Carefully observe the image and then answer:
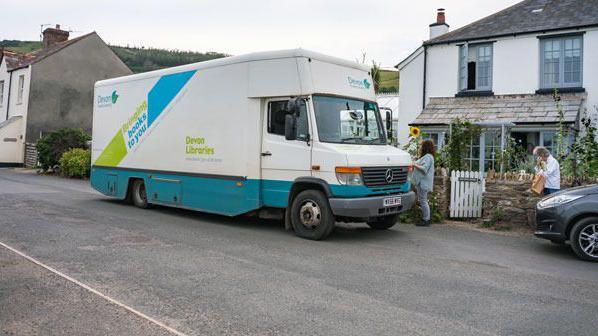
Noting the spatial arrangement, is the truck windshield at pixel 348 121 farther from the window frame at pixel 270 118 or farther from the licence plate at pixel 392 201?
the licence plate at pixel 392 201

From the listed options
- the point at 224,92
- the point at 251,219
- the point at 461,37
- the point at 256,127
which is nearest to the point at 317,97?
the point at 256,127

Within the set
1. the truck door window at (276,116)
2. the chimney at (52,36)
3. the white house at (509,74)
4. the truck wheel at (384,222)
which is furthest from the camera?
the chimney at (52,36)

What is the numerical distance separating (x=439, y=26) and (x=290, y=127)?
53.3 feet

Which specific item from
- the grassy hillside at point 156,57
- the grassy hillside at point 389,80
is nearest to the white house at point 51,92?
the grassy hillside at point 389,80

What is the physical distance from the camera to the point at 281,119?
896 cm

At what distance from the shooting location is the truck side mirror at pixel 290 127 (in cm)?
841

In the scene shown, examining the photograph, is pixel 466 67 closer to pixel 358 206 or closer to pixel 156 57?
pixel 358 206

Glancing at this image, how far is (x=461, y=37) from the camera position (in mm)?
20016

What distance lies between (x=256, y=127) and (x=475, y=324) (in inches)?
224

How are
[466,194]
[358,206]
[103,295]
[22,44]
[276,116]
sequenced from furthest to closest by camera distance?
[22,44]
[466,194]
[276,116]
[358,206]
[103,295]

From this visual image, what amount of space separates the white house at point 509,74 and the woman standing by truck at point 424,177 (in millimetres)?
5998

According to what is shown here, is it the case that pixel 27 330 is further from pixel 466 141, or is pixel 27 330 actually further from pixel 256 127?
pixel 466 141

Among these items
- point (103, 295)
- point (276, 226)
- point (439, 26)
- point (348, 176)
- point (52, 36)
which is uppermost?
point (52, 36)

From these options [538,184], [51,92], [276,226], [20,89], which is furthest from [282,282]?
[20,89]
